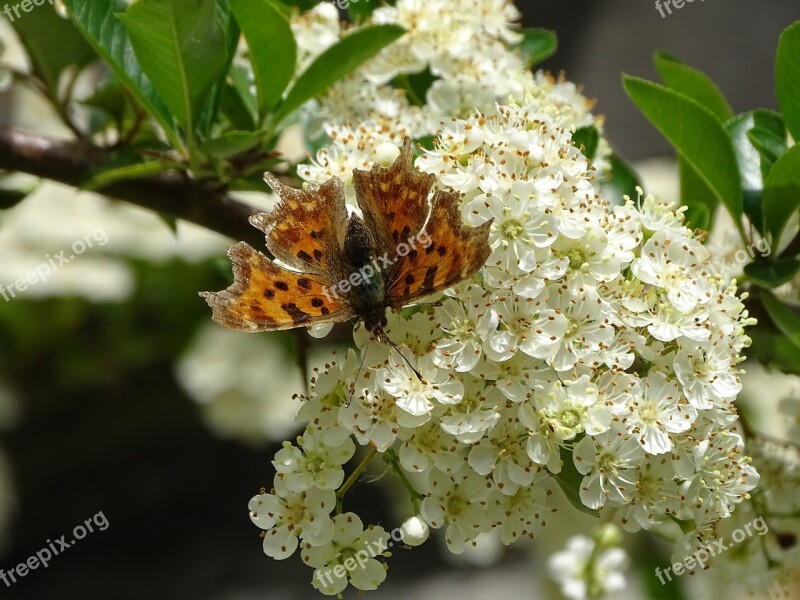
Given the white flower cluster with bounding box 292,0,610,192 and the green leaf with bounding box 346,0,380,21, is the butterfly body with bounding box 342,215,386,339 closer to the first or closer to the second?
the white flower cluster with bounding box 292,0,610,192

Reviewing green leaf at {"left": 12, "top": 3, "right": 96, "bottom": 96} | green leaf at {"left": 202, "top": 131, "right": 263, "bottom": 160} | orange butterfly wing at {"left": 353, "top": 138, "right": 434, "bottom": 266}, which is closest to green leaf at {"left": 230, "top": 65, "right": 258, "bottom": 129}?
green leaf at {"left": 202, "top": 131, "right": 263, "bottom": 160}

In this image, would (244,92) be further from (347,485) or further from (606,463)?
(606,463)

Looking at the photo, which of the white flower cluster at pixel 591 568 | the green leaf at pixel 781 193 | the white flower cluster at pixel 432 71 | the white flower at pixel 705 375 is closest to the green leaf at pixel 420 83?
the white flower cluster at pixel 432 71

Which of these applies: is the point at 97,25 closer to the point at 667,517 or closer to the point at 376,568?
the point at 376,568

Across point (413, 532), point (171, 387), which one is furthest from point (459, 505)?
point (171, 387)

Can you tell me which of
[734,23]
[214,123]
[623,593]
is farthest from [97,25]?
[734,23]

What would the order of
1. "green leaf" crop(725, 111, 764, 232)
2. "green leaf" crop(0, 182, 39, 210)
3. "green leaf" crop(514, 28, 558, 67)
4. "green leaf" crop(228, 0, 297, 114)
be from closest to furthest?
"green leaf" crop(228, 0, 297, 114) < "green leaf" crop(725, 111, 764, 232) < "green leaf" crop(0, 182, 39, 210) < "green leaf" crop(514, 28, 558, 67)
